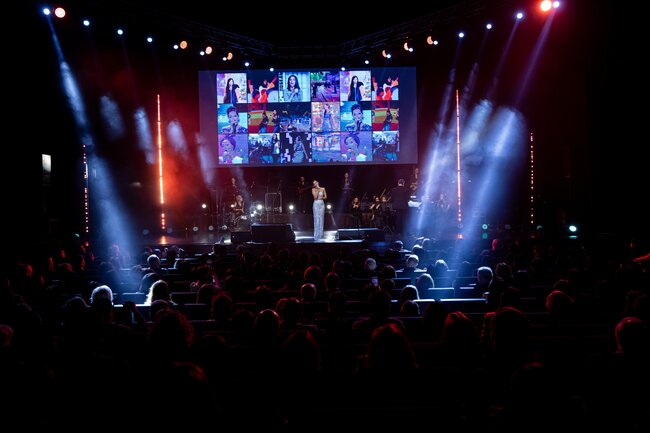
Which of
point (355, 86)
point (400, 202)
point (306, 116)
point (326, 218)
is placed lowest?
point (326, 218)

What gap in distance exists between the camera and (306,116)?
19859 millimetres

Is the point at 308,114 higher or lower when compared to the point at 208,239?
higher

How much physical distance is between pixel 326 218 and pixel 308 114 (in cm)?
442

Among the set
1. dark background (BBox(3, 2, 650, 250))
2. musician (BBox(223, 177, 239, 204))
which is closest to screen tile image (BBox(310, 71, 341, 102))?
dark background (BBox(3, 2, 650, 250))

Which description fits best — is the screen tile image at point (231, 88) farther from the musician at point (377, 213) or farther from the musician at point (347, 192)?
the musician at point (377, 213)

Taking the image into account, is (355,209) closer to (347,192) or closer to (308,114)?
(347,192)

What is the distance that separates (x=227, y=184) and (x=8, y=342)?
1816 centimetres

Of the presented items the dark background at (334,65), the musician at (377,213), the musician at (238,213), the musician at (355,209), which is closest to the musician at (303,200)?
the musician at (355,209)

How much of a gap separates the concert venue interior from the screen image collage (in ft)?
0.26

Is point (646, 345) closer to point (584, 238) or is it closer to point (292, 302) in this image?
point (292, 302)

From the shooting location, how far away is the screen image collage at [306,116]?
19.9 metres

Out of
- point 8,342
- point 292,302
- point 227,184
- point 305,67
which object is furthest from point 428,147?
point 8,342

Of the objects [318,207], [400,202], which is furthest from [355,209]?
[318,207]

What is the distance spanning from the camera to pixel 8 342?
13.4ft
